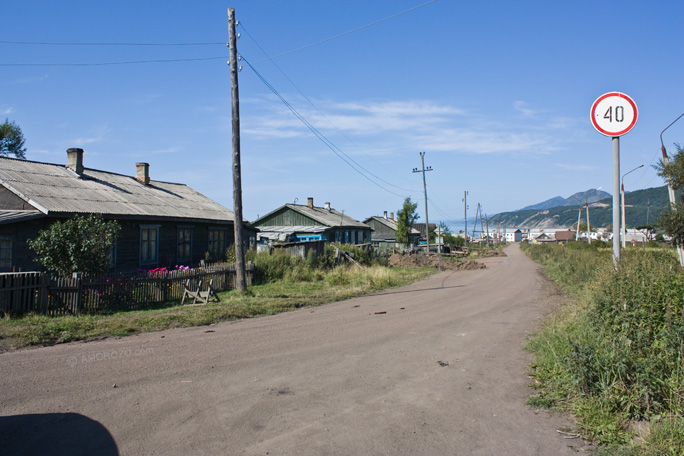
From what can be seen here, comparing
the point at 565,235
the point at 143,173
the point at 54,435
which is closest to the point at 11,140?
the point at 143,173

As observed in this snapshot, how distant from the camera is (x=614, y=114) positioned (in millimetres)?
7074

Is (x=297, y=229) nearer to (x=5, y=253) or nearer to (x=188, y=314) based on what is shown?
(x=5, y=253)

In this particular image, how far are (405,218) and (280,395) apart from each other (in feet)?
187

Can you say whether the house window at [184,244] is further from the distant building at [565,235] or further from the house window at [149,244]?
the distant building at [565,235]

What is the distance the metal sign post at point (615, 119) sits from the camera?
696 centimetres

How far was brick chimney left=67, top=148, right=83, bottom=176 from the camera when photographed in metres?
22.5

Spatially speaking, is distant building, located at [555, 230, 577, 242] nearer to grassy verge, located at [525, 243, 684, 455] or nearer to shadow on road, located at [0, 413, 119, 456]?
grassy verge, located at [525, 243, 684, 455]

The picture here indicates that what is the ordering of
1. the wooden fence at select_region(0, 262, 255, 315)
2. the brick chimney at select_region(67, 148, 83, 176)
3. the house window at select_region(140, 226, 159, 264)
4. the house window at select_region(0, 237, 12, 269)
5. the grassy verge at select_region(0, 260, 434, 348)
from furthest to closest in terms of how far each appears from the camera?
the brick chimney at select_region(67, 148, 83, 176)
the house window at select_region(140, 226, 159, 264)
the house window at select_region(0, 237, 12, 269)
the wooden fence at select_region(0, 262, 255, 315)
the grassy verge at select_region(0, 260, 434, 348)

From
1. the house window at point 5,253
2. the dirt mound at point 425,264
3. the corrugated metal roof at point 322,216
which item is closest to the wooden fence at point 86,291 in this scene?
the house window at point 5,253

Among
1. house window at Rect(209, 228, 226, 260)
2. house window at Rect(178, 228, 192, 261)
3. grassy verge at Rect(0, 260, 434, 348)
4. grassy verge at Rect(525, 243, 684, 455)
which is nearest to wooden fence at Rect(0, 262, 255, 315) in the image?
grassy verge at Rect(0, 260, 434, 348)

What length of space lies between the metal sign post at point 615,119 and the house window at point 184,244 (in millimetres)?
20101

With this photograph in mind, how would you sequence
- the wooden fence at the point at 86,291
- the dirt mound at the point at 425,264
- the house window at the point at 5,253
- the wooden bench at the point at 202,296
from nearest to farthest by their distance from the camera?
the wooden fence at the point at 86,291 → the wooden bench at the point at 202,296 → the house window at the point at 5,253 → the dirt mound at the point at 425,264

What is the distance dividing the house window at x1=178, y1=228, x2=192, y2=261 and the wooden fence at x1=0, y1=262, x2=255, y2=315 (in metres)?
7.03

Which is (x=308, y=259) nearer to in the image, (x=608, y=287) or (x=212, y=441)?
(x=608, y=287)
